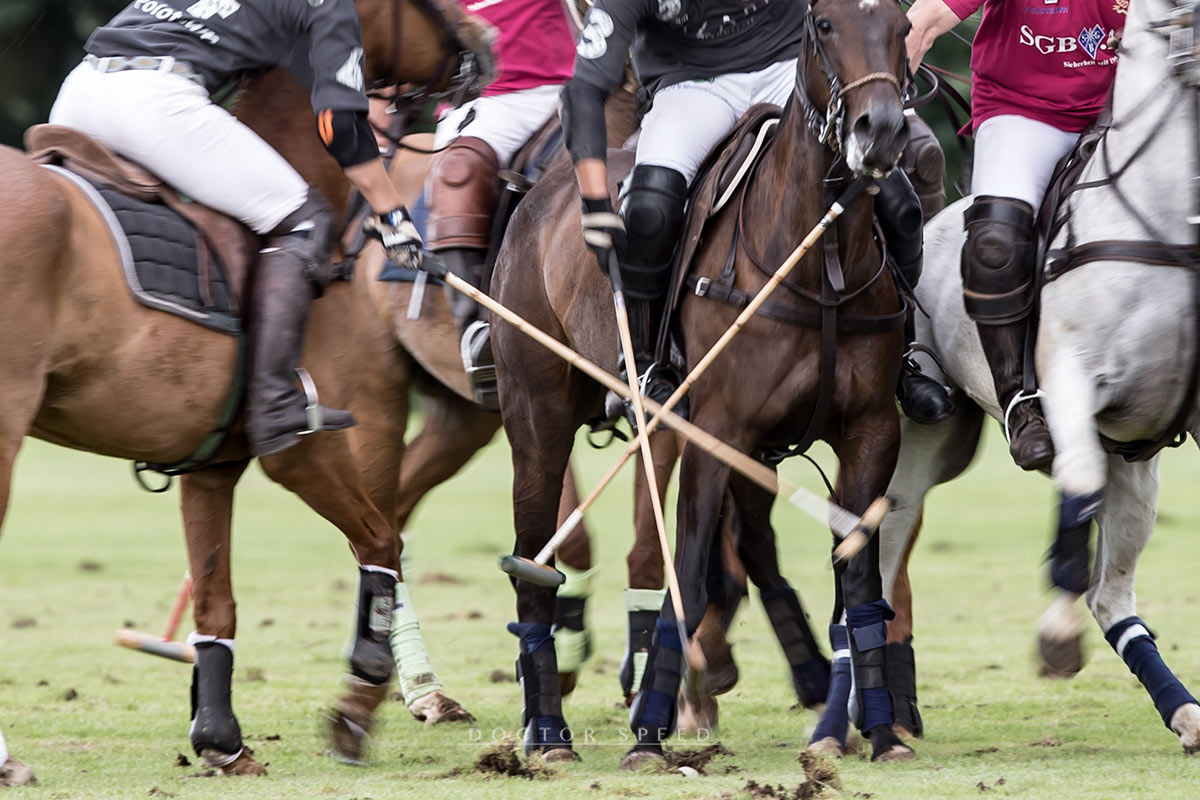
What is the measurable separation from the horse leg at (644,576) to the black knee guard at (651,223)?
4.55 ft

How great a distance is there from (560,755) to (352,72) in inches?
93.8

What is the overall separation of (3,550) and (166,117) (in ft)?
33.4

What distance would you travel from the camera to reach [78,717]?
7199mm

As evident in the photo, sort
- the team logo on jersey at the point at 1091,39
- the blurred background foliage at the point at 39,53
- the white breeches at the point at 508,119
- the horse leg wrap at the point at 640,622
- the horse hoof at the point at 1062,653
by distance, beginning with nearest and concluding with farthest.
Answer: the horse hoof at the point at 1062,653
the team logo on jersey at the point at 1091,39
the horse leg wrap at the point at 640,622
the white breeches at the point at 508,119
the blurred background foliage at the point at 39,53

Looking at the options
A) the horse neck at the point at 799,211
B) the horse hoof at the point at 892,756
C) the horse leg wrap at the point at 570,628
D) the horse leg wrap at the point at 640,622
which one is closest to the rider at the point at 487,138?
the horse leg wrap at the point at 570,628

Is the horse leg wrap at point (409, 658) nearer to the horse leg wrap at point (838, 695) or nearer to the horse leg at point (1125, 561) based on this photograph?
the horse leg wrap at point (838, 695)

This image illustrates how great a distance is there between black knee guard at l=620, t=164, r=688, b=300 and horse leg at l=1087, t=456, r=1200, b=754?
1919 millimetres

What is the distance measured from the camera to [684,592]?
580 cm

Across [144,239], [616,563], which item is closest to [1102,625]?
[144,239]

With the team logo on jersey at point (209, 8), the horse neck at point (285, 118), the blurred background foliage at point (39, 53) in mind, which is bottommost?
the horse neck at point (285, 118)

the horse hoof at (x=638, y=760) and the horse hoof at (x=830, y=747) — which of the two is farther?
the horse hoof at (x=830, y=747)

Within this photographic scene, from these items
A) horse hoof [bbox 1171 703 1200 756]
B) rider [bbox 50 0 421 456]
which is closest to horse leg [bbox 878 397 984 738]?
horse hoof [bbox 1171 703 1200 756]

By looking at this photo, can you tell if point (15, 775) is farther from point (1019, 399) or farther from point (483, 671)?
point (483, 671)

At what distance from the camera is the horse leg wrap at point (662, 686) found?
5.77 metres
